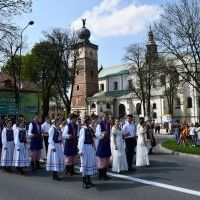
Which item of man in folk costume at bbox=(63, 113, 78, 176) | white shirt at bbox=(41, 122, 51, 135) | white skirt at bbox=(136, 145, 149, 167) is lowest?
white skirt at bbox=(136, 145, 149, 167)

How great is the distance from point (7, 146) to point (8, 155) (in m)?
0.33

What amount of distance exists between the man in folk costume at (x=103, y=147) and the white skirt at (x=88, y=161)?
3.59 ft

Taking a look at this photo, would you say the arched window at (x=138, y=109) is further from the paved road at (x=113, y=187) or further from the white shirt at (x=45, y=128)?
the paved road at (x=113, y=187)

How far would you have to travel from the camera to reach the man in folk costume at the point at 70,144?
13.9 m

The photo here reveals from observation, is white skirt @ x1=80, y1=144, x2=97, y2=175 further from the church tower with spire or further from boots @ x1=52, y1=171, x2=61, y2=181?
the church tower with spire

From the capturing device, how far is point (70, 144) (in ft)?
47.4

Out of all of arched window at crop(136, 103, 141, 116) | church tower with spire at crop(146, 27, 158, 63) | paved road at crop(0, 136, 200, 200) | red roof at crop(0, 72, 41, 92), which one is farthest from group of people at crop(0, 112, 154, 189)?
arched window at crop(136, 103, 141, 116)

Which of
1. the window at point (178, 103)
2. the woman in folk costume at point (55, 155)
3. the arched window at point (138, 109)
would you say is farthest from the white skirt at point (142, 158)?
the window at point (178, 103)

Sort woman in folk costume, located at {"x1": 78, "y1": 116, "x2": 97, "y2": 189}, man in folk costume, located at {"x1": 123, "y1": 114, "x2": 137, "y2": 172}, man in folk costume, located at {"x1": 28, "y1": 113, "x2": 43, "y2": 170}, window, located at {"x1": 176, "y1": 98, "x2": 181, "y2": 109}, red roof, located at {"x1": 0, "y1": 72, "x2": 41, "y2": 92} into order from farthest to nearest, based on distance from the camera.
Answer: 1. window, located at {"x1": 176, "y1": 98, "x2": 181, "y2": 109}
2. red roof, located at {"x1": 0, "y1": 72, "x2": 41, "y2": 92}
3. man in folk costume, located at {"x1": 28, "y1": 113, "x2": 43, "y2": 170}
4. man in folk costume, located at {"x1": 123, "y1": 114, "x2": 137, "y2": 172}
5. woman in folk costume, located at {"x1": 78, "y1": 116, "x2": 97, "y2": 189}

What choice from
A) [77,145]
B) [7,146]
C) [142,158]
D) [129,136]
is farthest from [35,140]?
[142,158]

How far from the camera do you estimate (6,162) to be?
50.8ft

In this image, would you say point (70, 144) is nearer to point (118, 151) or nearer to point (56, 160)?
point (56, 160)

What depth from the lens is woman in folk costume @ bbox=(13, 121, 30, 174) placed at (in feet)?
48.9

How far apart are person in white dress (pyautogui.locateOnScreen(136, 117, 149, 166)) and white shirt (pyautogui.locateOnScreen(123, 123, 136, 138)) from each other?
117 centimetres
